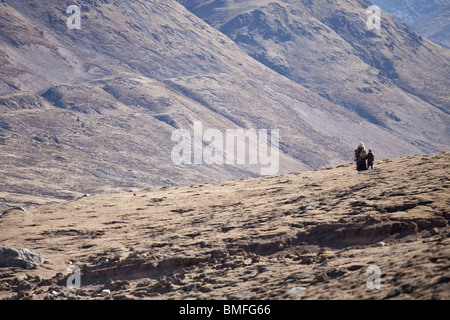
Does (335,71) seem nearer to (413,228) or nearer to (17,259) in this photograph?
(17,259)

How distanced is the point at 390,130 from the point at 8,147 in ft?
353

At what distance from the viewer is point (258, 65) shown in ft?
567

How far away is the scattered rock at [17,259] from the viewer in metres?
19.3

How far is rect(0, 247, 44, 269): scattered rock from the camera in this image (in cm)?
1931

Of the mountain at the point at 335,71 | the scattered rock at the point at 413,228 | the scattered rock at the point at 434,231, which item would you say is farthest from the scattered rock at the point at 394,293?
the mountain at the point at 335,71

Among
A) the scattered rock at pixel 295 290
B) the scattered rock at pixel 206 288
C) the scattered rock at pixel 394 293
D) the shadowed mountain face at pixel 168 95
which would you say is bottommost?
the scattered rock at pixel 394 293

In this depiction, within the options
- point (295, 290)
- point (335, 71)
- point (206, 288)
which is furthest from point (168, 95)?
point (295, 290)

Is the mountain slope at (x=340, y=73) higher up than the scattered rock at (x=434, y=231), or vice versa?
the mountain slope at (x=340, y=73)

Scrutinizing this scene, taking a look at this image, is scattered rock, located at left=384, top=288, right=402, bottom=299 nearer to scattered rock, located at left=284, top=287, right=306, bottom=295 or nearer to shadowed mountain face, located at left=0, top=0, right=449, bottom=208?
scattered rock, located at left=284, top=287, right=306, bottom=295

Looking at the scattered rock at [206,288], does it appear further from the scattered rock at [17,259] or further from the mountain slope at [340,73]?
the mountain slope at [340,73]

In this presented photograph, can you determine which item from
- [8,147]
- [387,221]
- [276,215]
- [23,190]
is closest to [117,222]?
[276,215]

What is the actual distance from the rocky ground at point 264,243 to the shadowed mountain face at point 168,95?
5713 cm

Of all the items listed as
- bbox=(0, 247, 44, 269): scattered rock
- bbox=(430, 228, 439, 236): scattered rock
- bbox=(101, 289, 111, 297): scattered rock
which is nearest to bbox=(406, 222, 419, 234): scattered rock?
bbox=(430, 228, 439, 236): scattered rock

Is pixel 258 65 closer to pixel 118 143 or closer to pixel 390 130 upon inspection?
pixel 390 130
